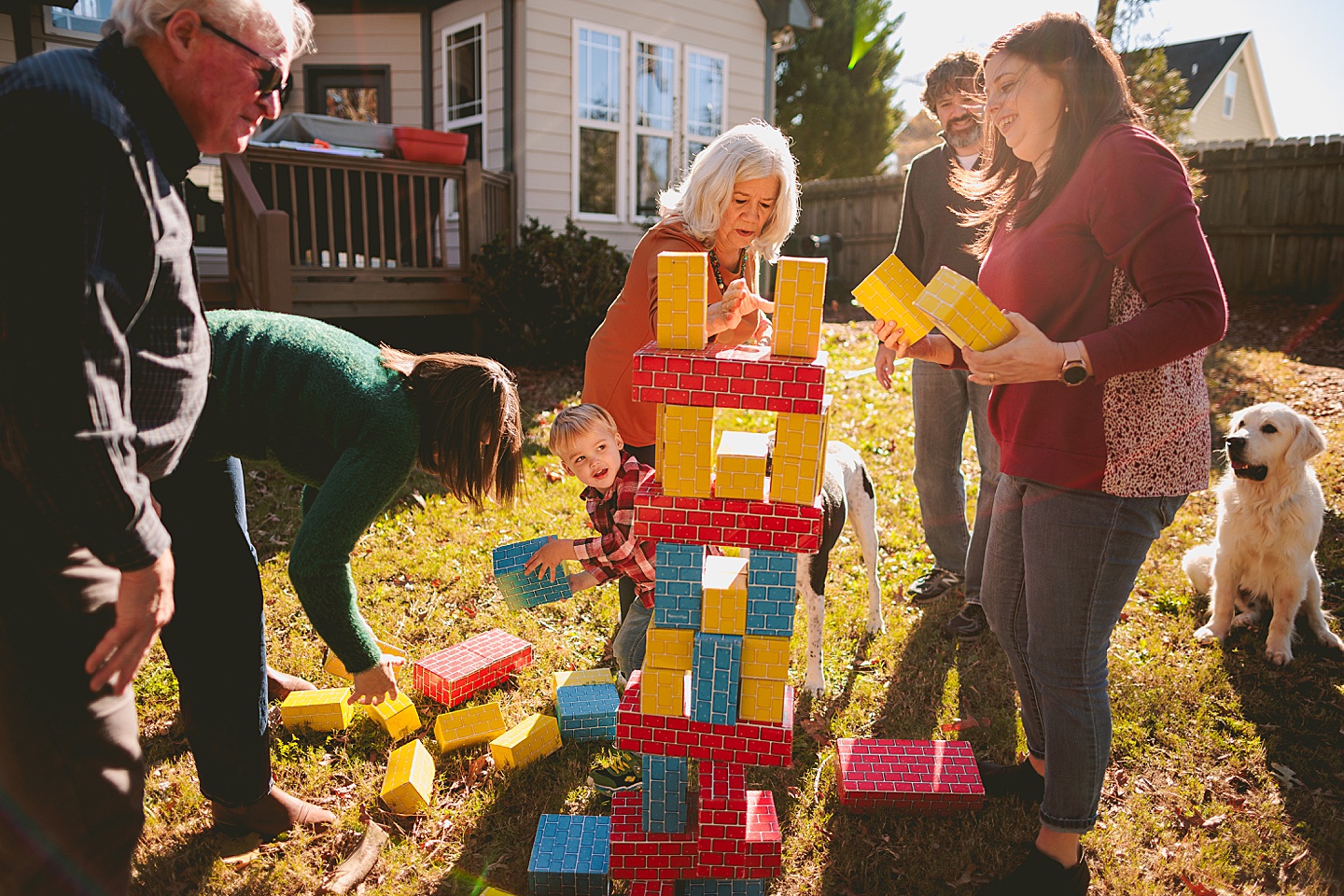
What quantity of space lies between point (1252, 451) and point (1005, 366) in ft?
9.20

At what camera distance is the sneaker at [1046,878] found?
2.51 meters

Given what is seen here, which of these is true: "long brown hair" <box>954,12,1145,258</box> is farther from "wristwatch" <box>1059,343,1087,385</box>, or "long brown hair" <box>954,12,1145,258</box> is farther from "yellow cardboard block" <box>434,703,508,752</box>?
"yellow cardboard block" <box>434,703,508,752</box>

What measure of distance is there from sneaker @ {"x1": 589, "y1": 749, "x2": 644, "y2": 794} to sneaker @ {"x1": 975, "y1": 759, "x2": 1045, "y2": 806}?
1317mm

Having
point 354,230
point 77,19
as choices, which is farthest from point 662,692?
point 77,19

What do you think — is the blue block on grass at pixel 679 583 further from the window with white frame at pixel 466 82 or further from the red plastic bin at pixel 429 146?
the window with white frame at pixel 466 82

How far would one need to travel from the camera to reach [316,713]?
3428 mm

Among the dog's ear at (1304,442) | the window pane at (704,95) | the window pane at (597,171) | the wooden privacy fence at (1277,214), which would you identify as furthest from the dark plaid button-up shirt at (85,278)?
the wooden privacy fence at (1277,214)

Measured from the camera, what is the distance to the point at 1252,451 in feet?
13.4

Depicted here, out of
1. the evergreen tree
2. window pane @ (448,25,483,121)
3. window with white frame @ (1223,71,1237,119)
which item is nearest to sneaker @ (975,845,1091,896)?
window pane @ (448,25,483,121)

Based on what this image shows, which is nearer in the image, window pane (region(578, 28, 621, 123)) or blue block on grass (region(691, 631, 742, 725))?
blue block on grass (region(691, 631, 742, 725))

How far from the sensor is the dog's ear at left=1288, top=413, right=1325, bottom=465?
13.2ft

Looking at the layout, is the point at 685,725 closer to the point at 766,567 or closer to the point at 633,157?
the point at 766,567

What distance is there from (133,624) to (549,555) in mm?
1552

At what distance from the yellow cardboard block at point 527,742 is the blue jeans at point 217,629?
0.88 metres
